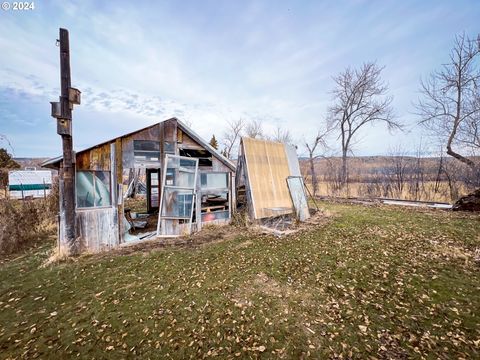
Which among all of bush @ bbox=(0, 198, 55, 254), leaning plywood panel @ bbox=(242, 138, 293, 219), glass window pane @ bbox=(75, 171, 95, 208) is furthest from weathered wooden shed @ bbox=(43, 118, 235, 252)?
bush @ bbox=(0, 198, 55, 254)

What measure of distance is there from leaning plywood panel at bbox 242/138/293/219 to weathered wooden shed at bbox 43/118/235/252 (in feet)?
3.28

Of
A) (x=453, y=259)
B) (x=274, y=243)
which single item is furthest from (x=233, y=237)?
(x=453, y=259)

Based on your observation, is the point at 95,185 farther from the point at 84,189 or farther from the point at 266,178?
the point at 266,178

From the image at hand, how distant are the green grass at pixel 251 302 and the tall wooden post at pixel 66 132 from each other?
3.09 feet

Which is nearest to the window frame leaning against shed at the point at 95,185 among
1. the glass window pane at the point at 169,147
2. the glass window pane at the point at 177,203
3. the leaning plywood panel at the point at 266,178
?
the glass window pane at the point at 177,203

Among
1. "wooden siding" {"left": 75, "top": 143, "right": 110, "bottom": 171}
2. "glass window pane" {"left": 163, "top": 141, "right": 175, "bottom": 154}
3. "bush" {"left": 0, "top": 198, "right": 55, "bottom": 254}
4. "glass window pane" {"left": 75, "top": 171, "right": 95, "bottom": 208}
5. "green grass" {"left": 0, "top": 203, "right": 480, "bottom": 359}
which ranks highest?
"glass window pane" {"left": 163, "top": 141, "right": 175, "bottom": 154}

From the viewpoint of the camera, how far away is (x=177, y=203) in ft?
23.5

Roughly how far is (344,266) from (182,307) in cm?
363

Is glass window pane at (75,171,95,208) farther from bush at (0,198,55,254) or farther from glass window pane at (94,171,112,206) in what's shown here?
bush at (0,198,55,254)

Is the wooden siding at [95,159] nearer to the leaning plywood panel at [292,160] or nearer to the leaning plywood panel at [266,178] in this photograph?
the leaning plywood panel at [266,178]

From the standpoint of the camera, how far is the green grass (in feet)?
8.88

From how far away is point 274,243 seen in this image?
653 centimetres

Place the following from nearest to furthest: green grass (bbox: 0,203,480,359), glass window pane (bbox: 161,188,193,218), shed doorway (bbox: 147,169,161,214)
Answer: green grass (bbox: 0,203,480,359)
glass window pane (bbox: 161,188,193,218)
shed doorway (bbox: 147,169,161,214)

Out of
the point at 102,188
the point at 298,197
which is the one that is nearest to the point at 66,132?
the point at 102,188
